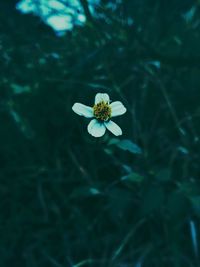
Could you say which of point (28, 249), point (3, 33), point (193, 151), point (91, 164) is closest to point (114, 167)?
point (91, 164)

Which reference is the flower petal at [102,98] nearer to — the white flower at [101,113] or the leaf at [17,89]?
the white flower at [101,113]

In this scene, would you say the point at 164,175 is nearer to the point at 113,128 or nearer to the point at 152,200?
the point at 152,200

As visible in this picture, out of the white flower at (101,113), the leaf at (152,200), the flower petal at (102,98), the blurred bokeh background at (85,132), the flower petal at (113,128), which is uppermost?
the blurred bokeh background at (85,132)

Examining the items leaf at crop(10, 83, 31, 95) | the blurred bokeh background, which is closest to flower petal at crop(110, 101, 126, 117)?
the blurred bokeh background

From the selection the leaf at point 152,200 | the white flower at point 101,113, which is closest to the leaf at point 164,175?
the leaf at point 152,200

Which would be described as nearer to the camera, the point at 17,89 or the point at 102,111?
the point at 102,111

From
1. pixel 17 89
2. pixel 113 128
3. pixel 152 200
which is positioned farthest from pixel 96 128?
pixel 17 89

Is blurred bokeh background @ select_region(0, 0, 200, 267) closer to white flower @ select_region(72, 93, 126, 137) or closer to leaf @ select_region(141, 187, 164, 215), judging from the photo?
leaf @ select_region(141, 187, 164, 215)
